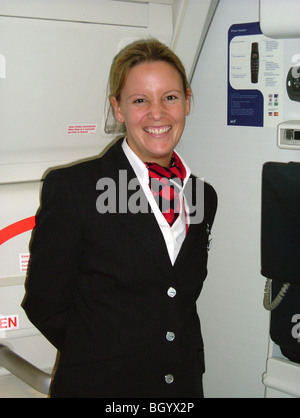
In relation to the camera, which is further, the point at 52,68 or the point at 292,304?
the point at 292,304

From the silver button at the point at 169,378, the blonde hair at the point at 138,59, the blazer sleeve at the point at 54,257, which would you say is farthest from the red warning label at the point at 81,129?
the silver button at the point at 169,378

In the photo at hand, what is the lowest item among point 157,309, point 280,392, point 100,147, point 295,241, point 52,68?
point 280,392

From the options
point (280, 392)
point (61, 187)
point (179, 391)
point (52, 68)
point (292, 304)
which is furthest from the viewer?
point (280, 392)

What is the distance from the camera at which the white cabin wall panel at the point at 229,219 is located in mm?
2166

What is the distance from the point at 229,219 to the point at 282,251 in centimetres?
36

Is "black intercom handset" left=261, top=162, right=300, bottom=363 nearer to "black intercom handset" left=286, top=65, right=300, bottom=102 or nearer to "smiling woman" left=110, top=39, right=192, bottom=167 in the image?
"black intercom handset" left=286, top=65, right=300, bottom=102

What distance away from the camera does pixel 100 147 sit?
216 centimetres

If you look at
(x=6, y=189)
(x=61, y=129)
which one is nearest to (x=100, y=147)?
(x=61, y=129)

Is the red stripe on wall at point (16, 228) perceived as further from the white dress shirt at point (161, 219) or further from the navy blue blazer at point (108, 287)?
the white dress shirt at point (161, 219)

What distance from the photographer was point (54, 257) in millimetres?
1644

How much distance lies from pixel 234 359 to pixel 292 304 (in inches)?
19.8

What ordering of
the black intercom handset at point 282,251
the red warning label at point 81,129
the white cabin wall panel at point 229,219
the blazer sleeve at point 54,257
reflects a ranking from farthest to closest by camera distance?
the white cabin wall panel at point 229,219, the red warning label at point 81,129, the black intercom handset at point 282,251, the blazer sleeve at point 54,257

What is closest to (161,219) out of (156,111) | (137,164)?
(137,164)

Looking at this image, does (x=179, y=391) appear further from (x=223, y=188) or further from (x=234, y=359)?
(x=223, y=188)
